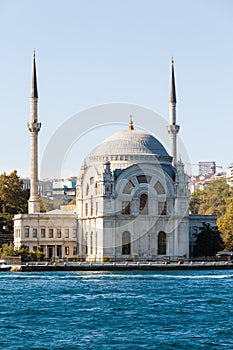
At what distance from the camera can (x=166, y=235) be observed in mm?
102188

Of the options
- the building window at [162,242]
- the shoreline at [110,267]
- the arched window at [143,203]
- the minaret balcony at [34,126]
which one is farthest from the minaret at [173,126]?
the shoreline at [110,267]

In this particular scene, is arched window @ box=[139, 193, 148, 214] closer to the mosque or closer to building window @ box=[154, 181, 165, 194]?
the mosque

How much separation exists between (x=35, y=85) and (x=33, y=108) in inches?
96.2

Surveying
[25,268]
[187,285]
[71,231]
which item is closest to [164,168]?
[71,231]

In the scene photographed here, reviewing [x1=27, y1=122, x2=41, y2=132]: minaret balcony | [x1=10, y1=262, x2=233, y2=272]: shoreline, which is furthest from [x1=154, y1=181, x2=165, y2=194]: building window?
[x1=27, y1=122, x2=41, y2=132]: minaret balcony

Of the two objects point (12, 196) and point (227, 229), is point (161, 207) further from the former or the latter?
point (12, 196)

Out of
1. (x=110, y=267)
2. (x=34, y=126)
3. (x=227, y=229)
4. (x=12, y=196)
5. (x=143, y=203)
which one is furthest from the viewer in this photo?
(x=12, y=196)

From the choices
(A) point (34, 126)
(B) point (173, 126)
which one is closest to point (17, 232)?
(A) point (34, 126)

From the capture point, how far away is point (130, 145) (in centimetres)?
10512

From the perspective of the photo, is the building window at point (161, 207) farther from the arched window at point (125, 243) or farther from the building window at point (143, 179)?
the arched window at point (125, 243)

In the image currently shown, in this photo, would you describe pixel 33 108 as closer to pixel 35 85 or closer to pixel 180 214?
pixel 35 85

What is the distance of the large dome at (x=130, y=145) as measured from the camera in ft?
343

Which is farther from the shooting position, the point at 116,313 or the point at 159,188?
the point at 159,188

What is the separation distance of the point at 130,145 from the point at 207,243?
1272 centimetres
